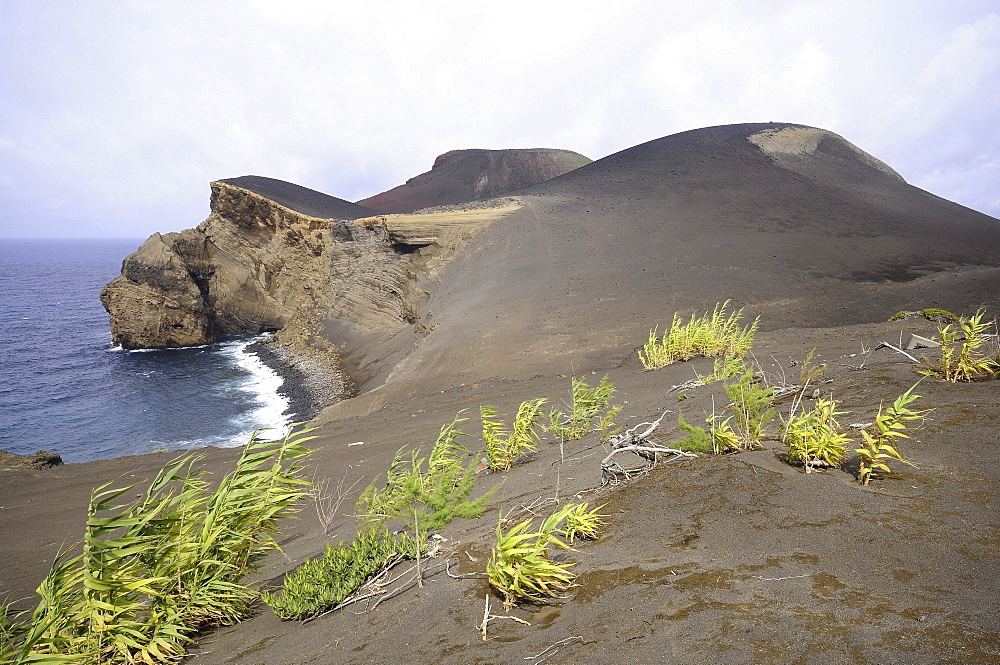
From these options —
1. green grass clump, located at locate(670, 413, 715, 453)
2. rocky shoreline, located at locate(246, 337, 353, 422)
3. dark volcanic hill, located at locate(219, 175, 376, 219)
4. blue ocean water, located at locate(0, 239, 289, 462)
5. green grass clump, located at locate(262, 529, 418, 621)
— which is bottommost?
blue ocean water, located at locate(0, 239, 289, 462)

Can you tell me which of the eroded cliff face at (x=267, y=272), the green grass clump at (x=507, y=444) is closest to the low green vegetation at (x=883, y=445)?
the green grass clump at (x=507, y=444)

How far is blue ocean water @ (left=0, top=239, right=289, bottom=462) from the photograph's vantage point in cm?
1636

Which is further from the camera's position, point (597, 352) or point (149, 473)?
point (597, 352)

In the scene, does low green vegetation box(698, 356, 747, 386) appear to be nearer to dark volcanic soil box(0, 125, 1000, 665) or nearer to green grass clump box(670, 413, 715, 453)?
dark volcanic soil box(0, 125, 1000, 665)

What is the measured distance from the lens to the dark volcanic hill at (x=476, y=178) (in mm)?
68625

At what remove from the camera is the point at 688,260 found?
717 inches

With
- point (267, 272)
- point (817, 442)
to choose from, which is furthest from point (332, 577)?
point (267, 272)

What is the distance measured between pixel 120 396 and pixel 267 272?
40.2 feet

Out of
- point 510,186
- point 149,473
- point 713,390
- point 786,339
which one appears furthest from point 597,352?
point 510,186

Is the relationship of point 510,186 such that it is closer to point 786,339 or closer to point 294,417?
point 294,417

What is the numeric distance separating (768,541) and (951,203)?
3604cm

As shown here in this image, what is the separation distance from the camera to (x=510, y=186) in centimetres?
7044

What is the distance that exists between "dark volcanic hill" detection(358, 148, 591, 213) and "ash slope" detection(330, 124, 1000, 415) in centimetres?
3904

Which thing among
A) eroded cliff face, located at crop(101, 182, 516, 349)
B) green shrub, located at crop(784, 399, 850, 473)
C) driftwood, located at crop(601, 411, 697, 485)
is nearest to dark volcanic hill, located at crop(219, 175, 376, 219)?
eroded cliff face, located at crop(101, 182, 516, 349)
